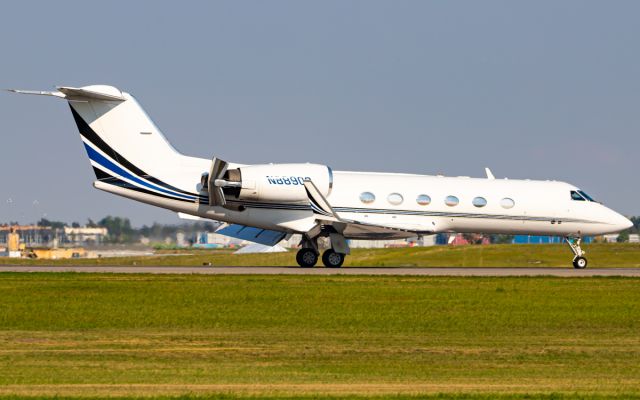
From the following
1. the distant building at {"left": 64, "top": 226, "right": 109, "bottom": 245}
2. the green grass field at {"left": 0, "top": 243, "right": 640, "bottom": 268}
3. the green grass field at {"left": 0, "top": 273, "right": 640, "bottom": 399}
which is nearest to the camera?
the green grass field at {"left": 0, "top": 273, "right": 640, "bottom": 399}

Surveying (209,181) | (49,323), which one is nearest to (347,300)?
(49,323)

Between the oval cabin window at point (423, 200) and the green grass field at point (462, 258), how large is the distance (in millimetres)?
12590

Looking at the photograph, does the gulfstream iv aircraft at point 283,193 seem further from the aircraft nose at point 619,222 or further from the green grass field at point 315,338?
the green grass field at point 315,338

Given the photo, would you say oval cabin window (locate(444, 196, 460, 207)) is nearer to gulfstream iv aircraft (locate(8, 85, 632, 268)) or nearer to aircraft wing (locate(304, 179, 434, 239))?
gulfstream iv aircraft (locate(8, 85, 632, 268))

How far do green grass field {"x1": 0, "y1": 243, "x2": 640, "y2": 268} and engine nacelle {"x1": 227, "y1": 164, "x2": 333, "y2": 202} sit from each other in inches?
587

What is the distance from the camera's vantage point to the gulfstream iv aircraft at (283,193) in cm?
3862

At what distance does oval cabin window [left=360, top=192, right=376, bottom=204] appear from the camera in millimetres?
40281

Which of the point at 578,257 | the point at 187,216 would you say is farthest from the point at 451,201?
the point at 187,216

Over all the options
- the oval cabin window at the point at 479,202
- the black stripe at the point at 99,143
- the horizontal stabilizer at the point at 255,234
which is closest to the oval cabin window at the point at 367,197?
the horizontal stabilizer at the point at 255,234

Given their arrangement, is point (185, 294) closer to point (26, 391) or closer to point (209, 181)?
point (209, 181)

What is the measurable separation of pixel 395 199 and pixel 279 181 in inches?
175

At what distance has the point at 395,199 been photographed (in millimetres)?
40469

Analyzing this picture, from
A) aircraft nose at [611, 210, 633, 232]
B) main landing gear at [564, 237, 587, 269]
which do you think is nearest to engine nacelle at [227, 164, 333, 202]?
main landing gear at [564, 237, 587, 269]

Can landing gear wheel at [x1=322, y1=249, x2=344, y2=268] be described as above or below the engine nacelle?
below
